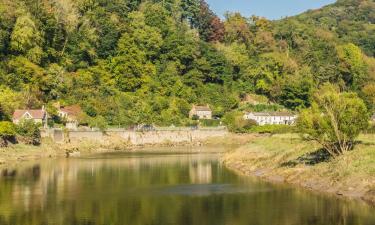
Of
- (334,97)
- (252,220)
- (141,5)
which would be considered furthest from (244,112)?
(252,220)

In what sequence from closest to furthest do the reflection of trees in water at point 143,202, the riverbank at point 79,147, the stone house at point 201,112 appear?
the reflection of trees in water at point 143,202
the riverbank at point 79,147
the stone house at point 201,112

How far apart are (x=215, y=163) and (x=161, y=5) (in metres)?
91.0

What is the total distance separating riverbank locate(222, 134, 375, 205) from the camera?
144ft

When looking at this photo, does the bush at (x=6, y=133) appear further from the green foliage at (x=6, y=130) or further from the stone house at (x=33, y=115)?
the stone house at (x=33, y=115)

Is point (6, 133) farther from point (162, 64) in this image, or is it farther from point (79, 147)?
point (162, 64)

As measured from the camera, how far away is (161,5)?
15600 cm

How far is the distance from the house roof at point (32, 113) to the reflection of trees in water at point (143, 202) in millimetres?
27956

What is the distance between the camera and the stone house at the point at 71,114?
98.8 m

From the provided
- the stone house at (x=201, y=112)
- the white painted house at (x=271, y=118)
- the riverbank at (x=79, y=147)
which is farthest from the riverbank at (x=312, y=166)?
the white painted house at (x=271, y=118)

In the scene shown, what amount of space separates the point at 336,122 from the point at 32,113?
53.9 metres

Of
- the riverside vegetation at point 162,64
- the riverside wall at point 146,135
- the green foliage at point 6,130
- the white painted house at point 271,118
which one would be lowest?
the riverside wall at point 146,135

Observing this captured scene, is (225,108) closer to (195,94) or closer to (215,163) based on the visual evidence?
(195,94)

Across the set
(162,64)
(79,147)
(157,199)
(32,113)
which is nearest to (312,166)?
A: (157,199)

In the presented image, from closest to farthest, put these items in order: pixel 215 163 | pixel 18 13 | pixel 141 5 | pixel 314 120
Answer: pixel 314 120
pixel 215 163
pixel 18 13
pixel 141 5
